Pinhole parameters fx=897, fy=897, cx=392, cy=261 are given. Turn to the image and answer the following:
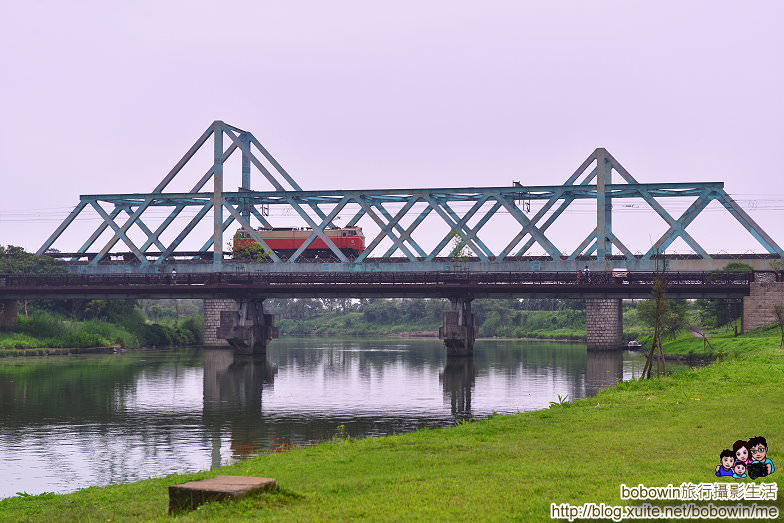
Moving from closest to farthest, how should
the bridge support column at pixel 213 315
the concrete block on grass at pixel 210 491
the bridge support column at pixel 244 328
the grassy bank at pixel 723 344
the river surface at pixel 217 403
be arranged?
1. the concrete block on grass at pixel 210 491
2. the river surface at pixel 217 403
3. the grassy bank at pixel 723 344
4. the bridge support column at pixel 244 328
5. the bridge support column at pixel 213 315

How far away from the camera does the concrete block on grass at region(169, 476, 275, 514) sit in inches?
542

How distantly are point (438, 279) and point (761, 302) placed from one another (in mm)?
26263

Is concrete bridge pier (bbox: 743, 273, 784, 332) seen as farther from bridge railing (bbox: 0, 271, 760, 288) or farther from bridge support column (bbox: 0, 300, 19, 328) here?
bridge support column (bbox: 0, 300, 19, 328)

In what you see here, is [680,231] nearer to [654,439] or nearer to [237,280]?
[237,280]

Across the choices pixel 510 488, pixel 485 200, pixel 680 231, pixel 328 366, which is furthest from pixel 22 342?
pixel 510 488

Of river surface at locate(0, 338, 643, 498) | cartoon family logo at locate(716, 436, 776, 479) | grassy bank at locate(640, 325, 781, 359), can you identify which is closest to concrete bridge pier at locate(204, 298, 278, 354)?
river surface at locate(0, 338, 643, 498)

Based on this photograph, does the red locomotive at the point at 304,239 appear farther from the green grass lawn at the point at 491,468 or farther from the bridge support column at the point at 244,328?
the green grass lawn at the point at 491,468

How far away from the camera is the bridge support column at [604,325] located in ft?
290

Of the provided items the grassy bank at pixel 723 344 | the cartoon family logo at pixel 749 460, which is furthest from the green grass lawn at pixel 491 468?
the grassy bank at pixel 723 344

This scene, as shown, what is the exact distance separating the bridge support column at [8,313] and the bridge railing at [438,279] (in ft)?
6.11

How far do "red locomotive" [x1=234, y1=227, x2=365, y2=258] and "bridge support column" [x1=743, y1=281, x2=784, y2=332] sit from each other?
4385 centimetres

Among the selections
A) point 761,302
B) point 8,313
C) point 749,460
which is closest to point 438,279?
point 761,302

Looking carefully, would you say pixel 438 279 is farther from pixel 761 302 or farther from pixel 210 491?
pixel 210 491

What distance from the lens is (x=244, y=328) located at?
82000 millimetres
